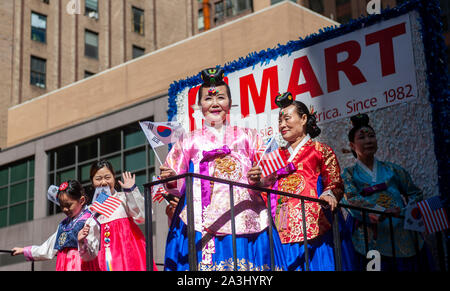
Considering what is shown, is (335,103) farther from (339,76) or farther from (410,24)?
(410,24)

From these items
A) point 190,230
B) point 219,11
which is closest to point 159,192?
point 190,230

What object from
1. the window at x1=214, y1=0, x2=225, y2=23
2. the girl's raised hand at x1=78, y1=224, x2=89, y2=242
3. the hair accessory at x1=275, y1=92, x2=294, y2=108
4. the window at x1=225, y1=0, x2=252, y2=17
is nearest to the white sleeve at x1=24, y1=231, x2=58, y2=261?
the girl's raised hand at x1=78, y1=224, x2=89, y2=242

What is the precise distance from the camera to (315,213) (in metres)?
6.12

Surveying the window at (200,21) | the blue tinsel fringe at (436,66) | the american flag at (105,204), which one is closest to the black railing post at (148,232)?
the american flag at (105,204)

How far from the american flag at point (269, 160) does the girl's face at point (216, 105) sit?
0.56 meters

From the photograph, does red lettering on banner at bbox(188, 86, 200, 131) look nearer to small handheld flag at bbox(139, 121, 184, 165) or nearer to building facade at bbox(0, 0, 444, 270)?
building facade at bbox(0, 0, 444, 270)

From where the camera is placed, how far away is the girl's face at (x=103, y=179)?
7.30m

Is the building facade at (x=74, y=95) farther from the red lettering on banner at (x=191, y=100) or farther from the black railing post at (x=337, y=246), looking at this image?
the black railing post at (x=337, y=246)

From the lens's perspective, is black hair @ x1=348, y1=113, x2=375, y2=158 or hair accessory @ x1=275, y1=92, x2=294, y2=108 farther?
black hair @ x1=348, y1=113, x2=375, y2=158

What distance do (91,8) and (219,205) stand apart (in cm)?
2835

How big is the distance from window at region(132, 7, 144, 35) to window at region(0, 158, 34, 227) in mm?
14861

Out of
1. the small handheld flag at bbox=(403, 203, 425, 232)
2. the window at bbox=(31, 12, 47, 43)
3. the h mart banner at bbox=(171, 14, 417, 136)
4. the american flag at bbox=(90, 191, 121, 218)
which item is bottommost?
the small handheld flag at bbox=(403, 203, 425, 232)

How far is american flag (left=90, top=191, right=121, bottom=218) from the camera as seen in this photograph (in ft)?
23.1

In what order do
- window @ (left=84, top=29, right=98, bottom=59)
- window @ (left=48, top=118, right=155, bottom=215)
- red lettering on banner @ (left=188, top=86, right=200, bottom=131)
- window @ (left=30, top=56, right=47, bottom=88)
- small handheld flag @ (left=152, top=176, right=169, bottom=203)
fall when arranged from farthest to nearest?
window @ (left=84, top=29, right=98, bottom=59)
window @ (left=30, top=56, right=47, bottom=88)
window @ (left=48, top=118, right=155, bottom=215)
red lettering on banner @ (left=188, top=86, right=200, bottom=131)
small handheld flag @ (left=152, top=176, right=169, bottom=203)
